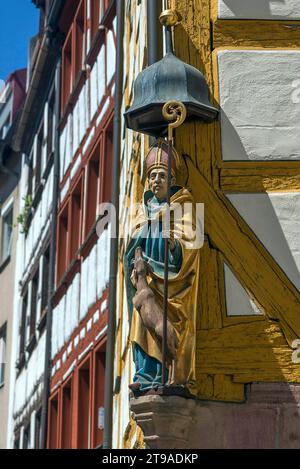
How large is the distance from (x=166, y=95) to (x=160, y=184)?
714 millimetres

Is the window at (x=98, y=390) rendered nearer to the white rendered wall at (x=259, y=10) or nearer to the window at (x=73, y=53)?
the window at (x=73, y=53)

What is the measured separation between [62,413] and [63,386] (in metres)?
0.35

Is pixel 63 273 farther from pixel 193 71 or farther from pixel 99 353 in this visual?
pixel 193 71

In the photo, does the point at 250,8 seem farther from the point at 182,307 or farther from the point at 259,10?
the point at 182,307

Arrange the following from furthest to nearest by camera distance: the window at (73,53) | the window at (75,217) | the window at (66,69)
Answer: the window at (66,69)
the window at (73,53)
the window at (75,217)

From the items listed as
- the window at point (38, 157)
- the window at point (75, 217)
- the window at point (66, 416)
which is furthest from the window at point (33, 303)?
the window at point (66, 416)

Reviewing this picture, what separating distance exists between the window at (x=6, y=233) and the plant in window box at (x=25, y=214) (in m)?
2.19

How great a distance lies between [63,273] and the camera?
68.6ft

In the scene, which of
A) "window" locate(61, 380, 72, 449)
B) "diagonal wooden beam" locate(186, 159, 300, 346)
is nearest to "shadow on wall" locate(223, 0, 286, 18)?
"diagonal wooden beam" locate(186, 159, 300, 346)

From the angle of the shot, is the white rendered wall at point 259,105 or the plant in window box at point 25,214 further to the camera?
the plant in window box at point 25,214

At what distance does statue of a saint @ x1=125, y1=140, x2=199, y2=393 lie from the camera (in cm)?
1002

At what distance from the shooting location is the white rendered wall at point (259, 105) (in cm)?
1091

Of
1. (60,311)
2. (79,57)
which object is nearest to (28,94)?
(79,57)

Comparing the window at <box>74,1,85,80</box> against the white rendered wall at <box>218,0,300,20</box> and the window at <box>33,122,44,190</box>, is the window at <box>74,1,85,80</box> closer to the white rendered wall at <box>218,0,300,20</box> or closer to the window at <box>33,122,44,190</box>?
the window at <box>33,122,44,190</box>
